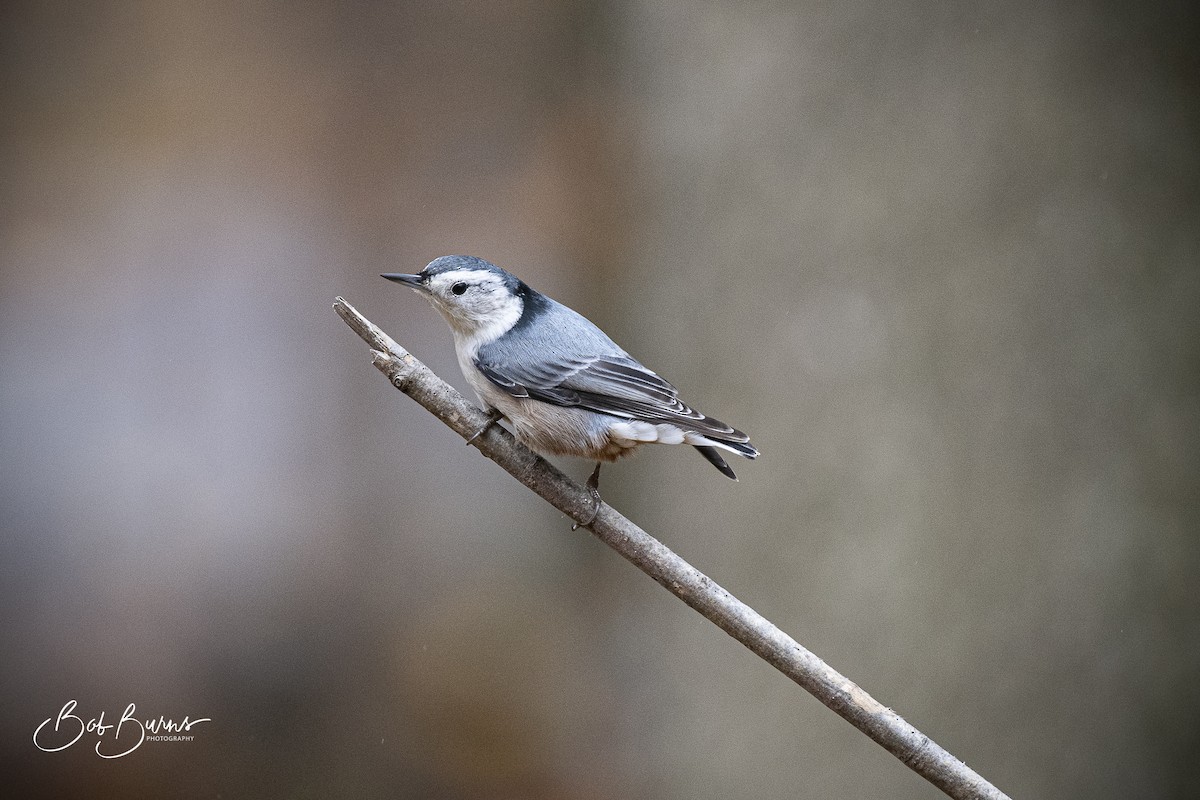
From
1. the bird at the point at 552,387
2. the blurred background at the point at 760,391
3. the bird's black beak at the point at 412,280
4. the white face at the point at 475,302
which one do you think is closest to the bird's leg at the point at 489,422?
the bird at the point at 552,387

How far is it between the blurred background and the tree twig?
945 millimetres

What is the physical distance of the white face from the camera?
138cm

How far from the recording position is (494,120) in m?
2.48

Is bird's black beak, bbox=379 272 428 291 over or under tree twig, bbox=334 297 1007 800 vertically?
over

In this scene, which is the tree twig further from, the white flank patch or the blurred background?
the blurred background

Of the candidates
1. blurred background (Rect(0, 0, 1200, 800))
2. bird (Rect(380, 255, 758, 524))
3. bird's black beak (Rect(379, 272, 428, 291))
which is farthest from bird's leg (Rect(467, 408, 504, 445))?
blurred background (Rect(0, 0, 1200, 800))

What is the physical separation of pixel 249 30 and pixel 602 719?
1.99 metres

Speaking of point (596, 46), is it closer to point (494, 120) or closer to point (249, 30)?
point (494, 120)

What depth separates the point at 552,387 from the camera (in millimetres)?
1454

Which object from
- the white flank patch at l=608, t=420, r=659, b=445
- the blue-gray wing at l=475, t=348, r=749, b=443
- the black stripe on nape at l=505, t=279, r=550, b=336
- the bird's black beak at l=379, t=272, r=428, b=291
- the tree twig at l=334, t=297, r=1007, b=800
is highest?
the bird's black beak at l=379, t=272, r=428, b=291

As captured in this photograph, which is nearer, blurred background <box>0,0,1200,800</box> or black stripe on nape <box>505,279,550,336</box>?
black stripe on nape <box>505,279,550,336</box>

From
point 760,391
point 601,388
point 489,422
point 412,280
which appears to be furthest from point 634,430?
point 760,391

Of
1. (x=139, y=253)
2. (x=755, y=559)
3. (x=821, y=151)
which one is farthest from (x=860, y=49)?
(x=139, y=253)

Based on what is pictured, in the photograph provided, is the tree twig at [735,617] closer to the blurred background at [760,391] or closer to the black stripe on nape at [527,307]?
the black stripe on nape at [527,307]
